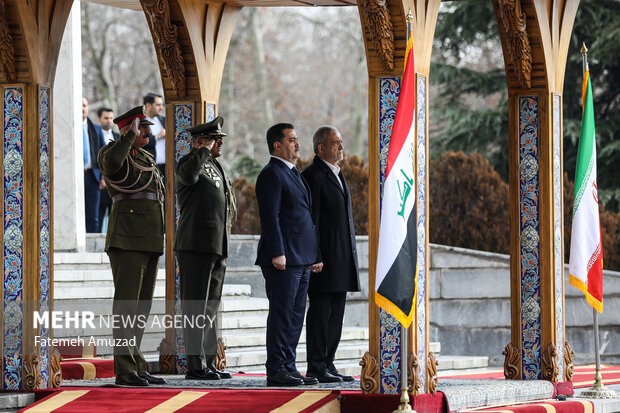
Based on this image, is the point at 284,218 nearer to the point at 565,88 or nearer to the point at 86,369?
the point at 86,369

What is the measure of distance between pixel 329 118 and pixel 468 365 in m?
21.3

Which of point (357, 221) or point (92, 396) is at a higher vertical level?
point (357, 221)

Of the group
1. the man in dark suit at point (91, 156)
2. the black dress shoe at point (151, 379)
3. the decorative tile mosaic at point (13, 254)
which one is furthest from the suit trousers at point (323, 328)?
the man in dark suit at point (91, 156)

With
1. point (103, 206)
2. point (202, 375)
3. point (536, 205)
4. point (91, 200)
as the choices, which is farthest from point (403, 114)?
point (103, 206)

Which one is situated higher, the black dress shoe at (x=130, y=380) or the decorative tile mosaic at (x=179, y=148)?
the decorative tile mosaic at (x=179, y=148)

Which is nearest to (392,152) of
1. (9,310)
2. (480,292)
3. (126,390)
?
(126,390)

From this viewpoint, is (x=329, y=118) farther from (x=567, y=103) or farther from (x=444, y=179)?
(x=444, y=179)

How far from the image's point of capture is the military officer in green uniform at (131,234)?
31.6 feet

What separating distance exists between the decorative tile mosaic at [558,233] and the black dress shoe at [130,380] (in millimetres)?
3465

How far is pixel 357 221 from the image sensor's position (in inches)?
716

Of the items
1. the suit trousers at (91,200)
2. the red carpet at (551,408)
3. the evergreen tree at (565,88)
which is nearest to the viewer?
the red carpet at (551,408)

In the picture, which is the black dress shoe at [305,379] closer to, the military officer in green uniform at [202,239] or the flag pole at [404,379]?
the military officer in green uniform at [202,239]

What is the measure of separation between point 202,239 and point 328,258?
970mm

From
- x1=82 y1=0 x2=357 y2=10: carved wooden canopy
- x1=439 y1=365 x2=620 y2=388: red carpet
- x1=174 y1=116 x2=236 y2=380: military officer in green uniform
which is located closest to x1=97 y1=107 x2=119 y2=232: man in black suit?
x1=82 y1=0 x2=357 y2=10: carved wooden canopy
